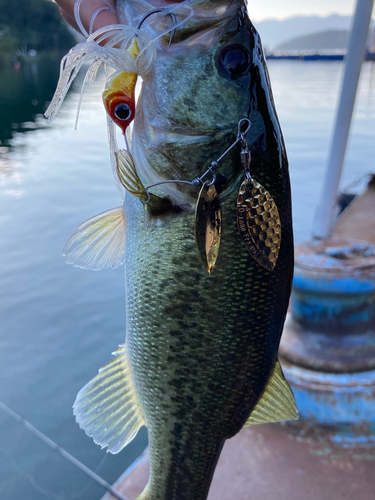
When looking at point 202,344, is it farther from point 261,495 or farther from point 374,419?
point 374,419

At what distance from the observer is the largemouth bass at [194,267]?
1069mm

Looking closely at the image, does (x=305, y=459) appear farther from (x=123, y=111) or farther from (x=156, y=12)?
(x=156, y=12)

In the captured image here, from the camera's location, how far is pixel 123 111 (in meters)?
1.04

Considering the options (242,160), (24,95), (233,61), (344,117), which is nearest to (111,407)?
(242,160)

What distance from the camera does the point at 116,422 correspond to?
1454mm

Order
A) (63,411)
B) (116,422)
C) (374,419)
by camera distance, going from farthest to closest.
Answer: (63,411) < (374,419) < (116,422)

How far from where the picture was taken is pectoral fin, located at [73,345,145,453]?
143 cm

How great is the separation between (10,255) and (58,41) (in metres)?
32.6

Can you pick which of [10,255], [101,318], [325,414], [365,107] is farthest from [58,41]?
[325,414]

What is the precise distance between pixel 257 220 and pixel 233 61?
1.36 feet

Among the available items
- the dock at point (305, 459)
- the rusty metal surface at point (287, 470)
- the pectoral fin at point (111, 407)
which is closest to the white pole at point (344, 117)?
the dock at point (305, 459)

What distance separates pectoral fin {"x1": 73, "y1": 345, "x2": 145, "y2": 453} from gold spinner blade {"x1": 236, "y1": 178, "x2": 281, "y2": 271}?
0.65 meters

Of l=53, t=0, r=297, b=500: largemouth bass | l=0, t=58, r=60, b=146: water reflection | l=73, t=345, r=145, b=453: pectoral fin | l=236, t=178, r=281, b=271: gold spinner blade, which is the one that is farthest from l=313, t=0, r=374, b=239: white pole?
l=0, t=58, r=60, b=146: water reflection

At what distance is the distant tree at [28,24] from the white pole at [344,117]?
28272 millimetres
